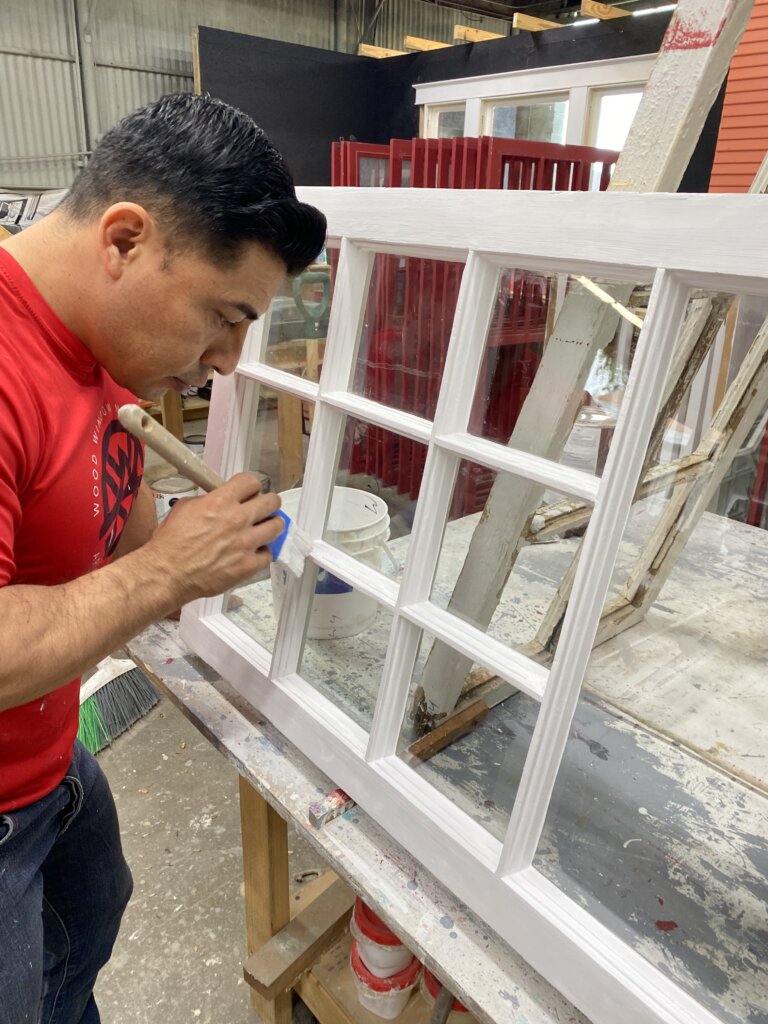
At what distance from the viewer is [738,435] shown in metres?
1.20

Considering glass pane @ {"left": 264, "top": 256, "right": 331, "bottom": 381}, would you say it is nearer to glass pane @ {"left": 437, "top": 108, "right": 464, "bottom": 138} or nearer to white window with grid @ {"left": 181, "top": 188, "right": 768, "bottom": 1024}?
white window with grid @ {"left": 181, "top": 188, "right": 768, "bottom": 1024}

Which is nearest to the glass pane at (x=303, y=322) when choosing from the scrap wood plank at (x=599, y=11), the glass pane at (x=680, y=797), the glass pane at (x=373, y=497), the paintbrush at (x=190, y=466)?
the glass pane at (x=373, y=497)

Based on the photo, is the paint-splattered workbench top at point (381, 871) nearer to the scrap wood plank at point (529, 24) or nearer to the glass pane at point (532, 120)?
the scrap wood plank at point (529, 24)

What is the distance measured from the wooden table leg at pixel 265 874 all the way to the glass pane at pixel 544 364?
733mm

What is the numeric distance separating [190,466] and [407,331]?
0.38m

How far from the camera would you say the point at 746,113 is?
355cm

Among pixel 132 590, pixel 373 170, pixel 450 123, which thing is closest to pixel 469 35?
pixel 450 123

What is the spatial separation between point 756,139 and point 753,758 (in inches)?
140

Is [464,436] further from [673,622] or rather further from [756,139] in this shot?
[756,139]

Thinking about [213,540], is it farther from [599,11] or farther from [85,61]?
[85,61]

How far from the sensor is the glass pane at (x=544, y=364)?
79 cm

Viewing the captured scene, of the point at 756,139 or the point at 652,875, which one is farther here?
the point at 756,139

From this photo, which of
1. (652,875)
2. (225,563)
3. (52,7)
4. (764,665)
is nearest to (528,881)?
(652,875)

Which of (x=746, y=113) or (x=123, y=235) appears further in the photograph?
(x=746, y=113)
